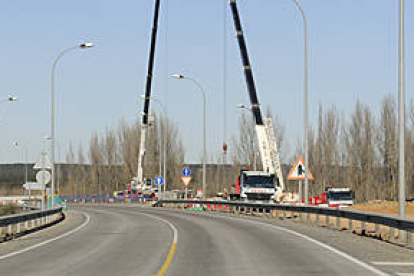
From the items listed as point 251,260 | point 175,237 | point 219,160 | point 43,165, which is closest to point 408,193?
point 219,160

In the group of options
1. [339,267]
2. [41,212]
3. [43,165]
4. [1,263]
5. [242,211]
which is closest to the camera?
[339,267]

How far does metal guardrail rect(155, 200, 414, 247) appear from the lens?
781 inches

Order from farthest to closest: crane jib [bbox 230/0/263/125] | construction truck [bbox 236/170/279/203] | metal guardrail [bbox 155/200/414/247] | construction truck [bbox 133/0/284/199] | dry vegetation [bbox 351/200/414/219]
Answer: crane jib [bbox 230/0/263/125], construction truck [bbox 133/0/284/199], construction truck [bbox 236/170/279/203], dry vegetation [bbox 351/200/414/219], metal guardrail [bbox 155/200/414/247]

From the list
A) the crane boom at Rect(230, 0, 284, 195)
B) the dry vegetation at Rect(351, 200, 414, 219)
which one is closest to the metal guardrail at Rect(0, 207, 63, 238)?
the crane boom at Rect(230, 0, 284, 195)

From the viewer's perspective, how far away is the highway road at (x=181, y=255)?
14.2 m

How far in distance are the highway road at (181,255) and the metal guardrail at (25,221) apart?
0.77m

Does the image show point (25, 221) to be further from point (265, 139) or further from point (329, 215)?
point (265, 139)

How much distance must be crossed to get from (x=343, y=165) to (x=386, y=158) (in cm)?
502

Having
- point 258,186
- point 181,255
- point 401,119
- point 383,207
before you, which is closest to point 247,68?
point 258,186

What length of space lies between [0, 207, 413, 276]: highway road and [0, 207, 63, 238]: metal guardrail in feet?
2.53

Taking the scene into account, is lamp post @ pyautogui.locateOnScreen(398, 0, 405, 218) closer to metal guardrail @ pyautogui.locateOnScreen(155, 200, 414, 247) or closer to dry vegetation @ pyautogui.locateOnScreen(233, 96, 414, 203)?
metal guardrail @ pyautogui.locateOnScreen(155, 200, 414, 247)

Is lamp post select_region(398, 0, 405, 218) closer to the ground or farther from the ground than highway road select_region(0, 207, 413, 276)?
farther from the ground

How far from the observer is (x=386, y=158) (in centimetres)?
7381

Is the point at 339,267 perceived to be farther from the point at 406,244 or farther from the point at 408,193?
the point at 408,193
